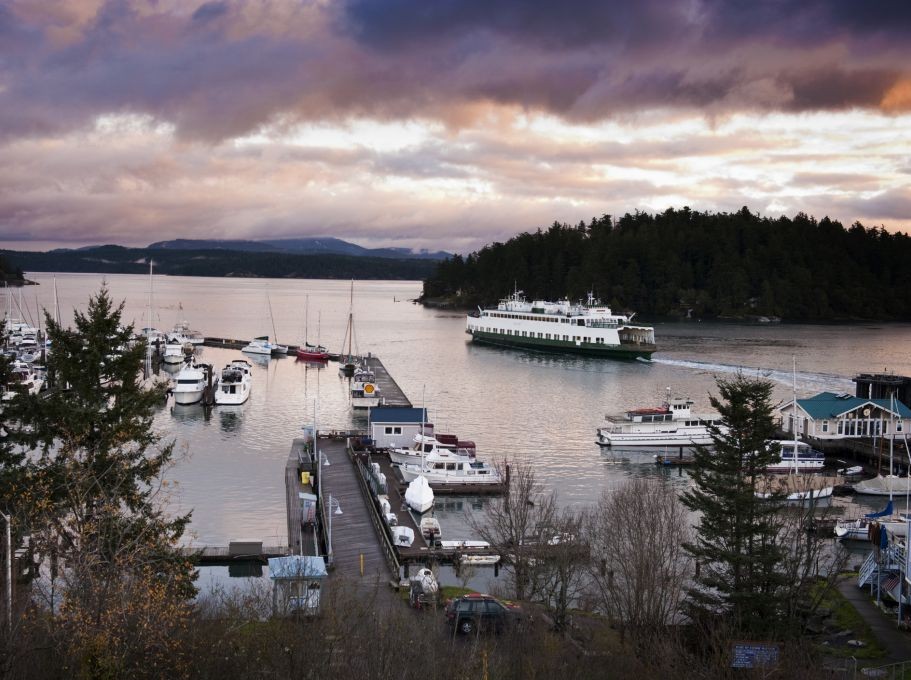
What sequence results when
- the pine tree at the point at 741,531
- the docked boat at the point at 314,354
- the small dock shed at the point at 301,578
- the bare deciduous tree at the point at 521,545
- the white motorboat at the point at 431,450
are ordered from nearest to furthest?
the small dock shed at the point at 301,578, the pine tree at the point at 741,531, the bare deciduous tree at the point at 521,545, the white motorboat at the point at 431,450, the docked boat at the point at 314,354

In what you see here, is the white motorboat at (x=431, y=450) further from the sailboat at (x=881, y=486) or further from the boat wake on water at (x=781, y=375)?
the boat wake on water at (x=781, y=375)

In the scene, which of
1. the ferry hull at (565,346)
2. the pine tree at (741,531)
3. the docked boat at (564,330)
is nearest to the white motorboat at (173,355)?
the ferry hull at (565,346)

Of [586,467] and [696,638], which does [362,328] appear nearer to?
[586,467]

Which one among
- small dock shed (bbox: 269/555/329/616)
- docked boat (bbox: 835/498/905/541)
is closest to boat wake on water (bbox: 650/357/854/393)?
docked boat (bbox: 835/498/905/541)

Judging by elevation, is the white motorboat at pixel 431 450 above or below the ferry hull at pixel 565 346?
below

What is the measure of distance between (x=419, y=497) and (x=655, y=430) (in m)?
15.1

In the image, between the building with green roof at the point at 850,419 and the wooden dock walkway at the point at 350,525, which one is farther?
the building with green roof at the point at 850,419

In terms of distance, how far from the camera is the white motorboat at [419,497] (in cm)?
2762

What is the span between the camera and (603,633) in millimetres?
16828

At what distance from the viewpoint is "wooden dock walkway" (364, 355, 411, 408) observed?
47.0 m

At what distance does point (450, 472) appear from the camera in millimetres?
31344

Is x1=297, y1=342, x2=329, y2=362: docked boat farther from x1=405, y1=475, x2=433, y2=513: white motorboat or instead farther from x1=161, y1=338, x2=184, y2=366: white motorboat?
x1=405, y1=475, x2=433, y2=513: white motorboat

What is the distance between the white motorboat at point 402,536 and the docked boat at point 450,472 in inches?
295

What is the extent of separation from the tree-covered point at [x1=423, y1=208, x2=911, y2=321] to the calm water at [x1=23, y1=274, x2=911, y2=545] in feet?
68.2
